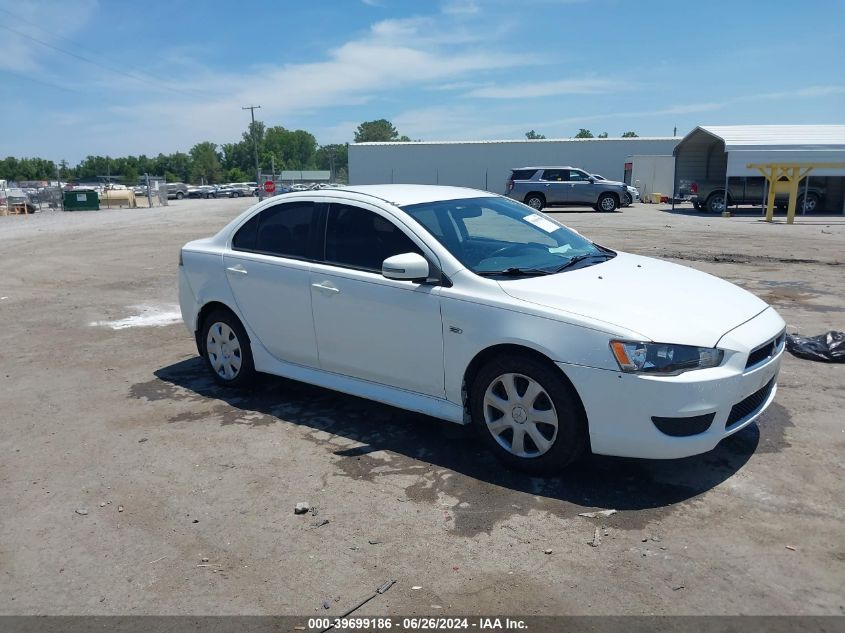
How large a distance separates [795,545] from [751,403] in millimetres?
937

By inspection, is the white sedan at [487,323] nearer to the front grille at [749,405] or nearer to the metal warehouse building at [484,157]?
the front grille at [749,405]

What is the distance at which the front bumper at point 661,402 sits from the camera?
359cm

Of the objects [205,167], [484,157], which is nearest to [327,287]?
[484,157]

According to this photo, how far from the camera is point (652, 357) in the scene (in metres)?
3.61

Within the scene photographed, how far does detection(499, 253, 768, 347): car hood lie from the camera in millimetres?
3717

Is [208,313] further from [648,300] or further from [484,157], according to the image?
[484,157]

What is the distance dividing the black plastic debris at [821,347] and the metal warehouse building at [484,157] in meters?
39.1

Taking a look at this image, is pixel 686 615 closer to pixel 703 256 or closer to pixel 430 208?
pixel 430 208

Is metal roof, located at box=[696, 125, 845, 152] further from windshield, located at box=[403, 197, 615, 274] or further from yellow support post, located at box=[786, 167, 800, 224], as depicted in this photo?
windshield, located at box=[403, 197, 615, 274]

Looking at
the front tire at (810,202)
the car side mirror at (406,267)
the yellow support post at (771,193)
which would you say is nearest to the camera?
the car side mirror at (406,267)

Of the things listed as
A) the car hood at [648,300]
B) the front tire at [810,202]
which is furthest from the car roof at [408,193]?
the front tire at [810,202]

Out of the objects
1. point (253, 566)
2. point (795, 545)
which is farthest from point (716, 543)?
point (253, 566)

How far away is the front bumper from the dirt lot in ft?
1.07

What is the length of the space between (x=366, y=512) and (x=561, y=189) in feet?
86.8
